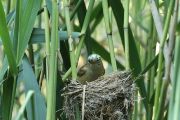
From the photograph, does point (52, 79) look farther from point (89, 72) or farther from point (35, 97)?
point (89, 72)

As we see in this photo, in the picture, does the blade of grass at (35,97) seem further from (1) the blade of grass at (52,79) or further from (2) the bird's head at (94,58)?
(2) the bird's head at (94,58)

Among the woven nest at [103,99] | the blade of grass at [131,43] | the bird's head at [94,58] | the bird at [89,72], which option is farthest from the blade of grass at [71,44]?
the bird at [89,72]

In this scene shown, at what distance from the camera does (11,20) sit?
5.54 feet

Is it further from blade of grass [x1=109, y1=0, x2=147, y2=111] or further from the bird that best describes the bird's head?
blade of grass [x1=109, y1=0, x2=147, y2=111]

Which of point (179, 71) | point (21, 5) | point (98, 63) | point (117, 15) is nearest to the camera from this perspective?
point (179, 71)

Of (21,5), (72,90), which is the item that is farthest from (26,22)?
(72,90)

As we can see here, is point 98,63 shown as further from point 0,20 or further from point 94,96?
point 0,20

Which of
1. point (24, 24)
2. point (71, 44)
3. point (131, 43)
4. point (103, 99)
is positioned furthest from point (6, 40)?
Result: point (131, 43)

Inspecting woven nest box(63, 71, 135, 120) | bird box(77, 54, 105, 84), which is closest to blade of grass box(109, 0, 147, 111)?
woven nest box(63, 71, 135, 120)

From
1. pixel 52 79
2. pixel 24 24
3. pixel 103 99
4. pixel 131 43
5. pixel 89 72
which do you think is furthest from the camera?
pixel 89 72

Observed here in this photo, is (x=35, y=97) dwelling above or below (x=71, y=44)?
below

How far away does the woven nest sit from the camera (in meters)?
1.50

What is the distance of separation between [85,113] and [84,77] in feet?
2.28

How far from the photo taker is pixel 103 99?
5.08 ft
